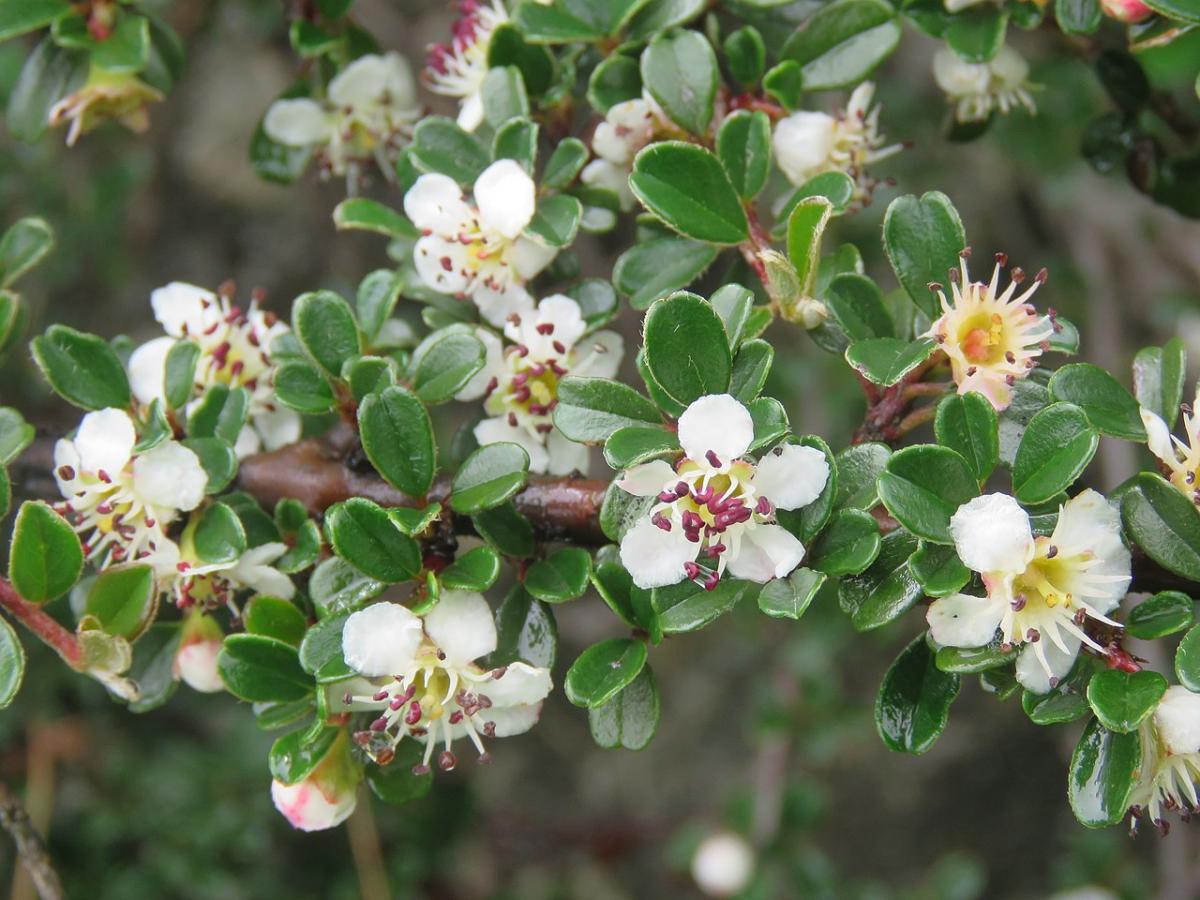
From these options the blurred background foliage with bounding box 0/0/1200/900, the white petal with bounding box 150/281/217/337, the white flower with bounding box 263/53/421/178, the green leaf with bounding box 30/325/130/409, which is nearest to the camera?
the green leaf with bounding box 30/325/130/409

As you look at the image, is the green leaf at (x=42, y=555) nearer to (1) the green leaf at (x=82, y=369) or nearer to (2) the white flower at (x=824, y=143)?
(1) the green leaf at (x=82, y=369)

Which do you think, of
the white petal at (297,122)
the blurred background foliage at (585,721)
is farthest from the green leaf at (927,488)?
the blurred background foliage at (585,721)

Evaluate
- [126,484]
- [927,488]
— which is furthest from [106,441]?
[927,488]

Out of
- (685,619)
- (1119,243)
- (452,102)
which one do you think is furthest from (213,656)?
Result: (1119,243)

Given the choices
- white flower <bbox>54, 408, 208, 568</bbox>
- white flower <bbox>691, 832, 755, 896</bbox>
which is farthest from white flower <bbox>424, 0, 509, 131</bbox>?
white flower <bbox>691, 832, 755, 896</bbox>

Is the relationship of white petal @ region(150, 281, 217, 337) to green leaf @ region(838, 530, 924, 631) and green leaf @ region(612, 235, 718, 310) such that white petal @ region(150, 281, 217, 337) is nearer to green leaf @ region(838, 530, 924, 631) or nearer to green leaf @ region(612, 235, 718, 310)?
green leaf @ region(612, 235, 718, 310)

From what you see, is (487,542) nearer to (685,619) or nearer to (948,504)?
(685,619)
